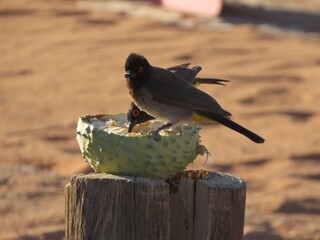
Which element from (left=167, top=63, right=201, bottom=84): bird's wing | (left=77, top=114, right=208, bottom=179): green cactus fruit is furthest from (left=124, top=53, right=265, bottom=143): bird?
(left=77, top=114, right=208, bottom=179): green cactus fruit

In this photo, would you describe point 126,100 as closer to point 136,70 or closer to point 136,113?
point 136,113

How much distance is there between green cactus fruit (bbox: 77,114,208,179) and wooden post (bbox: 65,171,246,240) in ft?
0.22

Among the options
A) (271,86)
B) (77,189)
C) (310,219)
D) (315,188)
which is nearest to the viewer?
(77,189)

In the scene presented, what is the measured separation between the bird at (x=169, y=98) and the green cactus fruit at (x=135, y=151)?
373mm

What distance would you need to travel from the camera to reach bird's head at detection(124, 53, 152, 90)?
407cm

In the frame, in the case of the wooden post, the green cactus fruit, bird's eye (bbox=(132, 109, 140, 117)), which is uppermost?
the green cactus fruit

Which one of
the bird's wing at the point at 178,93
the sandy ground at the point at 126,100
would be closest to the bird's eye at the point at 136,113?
the bird's wing at the point at 178,93

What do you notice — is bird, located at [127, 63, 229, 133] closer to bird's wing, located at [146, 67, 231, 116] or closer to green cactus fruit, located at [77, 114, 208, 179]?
bird's wing, located at [146, 67, 231, 116]

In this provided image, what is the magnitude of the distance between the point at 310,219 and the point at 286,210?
25 centimetres

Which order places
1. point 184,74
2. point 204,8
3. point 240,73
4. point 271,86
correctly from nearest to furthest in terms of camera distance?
point 184,74, point 271,86, point 240,73, point 204,8

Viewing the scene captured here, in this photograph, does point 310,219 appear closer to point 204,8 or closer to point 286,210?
point 286,210

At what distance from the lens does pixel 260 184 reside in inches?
310

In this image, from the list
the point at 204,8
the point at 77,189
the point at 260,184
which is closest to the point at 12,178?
the point at 260,184

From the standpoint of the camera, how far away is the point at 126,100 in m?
10.7
